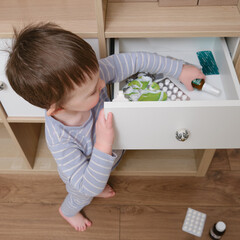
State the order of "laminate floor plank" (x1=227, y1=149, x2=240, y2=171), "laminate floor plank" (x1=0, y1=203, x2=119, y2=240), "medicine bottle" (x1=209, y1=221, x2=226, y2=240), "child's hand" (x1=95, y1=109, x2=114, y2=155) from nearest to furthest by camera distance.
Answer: "child's hand" (x1=95, y1=109, x2=114, y2=155) < "medicine bottle" (x1=209, y1=221, x2=226, y2=240) < "laminate floor plank" (x1=0, y1=203, x2=119, y2=240) < "laminate floor plank" (x1=227, y1=149, x2=240, y2=171)

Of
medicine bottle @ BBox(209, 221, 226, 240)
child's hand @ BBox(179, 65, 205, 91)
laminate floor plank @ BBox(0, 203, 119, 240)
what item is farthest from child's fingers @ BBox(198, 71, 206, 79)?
laminate floor plank @ BBox(0, 203, 119, 240)

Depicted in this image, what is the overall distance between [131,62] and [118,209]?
61 cm

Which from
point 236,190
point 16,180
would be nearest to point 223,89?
point 236,190

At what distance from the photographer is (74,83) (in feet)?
2.39

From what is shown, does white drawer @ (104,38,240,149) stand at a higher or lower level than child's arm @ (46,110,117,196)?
higher

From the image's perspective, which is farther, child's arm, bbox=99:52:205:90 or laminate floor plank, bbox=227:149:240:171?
laminate floor plank, bbox=227:149:240:171

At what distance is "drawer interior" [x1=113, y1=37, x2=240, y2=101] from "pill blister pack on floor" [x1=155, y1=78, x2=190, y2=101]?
2 cm

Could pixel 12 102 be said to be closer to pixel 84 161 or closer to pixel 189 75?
pixel 84 161

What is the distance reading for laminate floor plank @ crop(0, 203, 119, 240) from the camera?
122 centimetres

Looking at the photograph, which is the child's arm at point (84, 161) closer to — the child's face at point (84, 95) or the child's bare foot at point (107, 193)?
the child's face at point (84, 95)

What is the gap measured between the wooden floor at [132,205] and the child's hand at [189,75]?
52cm

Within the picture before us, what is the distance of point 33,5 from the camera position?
95cm

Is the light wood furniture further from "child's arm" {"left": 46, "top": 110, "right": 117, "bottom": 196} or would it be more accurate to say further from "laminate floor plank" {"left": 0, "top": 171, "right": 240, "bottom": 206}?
"laminate floor plank" {"left": 0, "top": 171, "right": 240, "bottom": 206}

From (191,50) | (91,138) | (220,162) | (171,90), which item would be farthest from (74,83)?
(220,162)
